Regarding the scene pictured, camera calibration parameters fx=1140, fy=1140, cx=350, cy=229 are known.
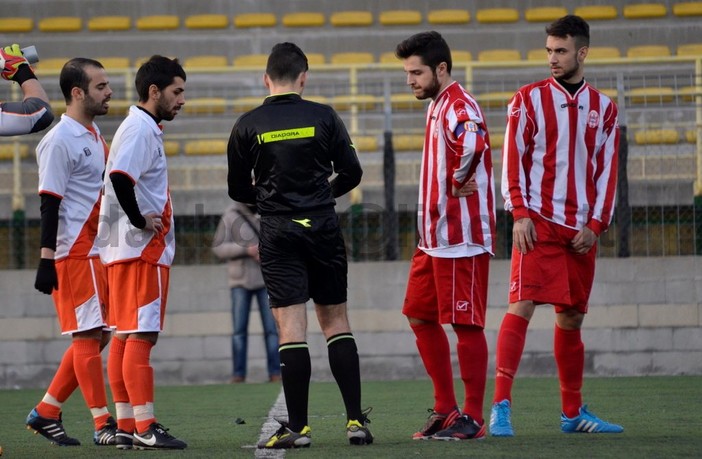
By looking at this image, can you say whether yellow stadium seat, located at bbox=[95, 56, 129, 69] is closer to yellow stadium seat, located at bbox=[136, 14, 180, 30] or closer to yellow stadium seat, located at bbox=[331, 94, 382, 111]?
yellow stadium seat, located at bbox=[136, 14, 180, 30]

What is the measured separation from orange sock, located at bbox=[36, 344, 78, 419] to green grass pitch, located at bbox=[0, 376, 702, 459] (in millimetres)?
184

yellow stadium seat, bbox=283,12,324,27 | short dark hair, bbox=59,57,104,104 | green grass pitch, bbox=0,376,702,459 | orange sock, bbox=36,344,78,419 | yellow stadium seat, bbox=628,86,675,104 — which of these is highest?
yellow stadium seat, bbox=283,12,324,27

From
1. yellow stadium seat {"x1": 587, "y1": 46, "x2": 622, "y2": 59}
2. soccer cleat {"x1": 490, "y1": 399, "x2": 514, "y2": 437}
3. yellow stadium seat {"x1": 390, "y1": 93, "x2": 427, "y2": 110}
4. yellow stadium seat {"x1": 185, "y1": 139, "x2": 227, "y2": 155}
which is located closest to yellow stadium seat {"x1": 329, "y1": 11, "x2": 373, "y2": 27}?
yellow stadium seat {"x1": 587, "y1": 46, "x2": 622, "y2": 59}

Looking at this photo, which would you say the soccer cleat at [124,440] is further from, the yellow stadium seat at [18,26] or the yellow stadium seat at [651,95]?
the yellow stadium seat at [18,26]

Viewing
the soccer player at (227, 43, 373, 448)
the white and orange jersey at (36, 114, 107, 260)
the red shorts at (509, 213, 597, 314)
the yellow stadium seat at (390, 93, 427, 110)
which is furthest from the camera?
the yellow stadium seat at (390, 93, 427, 110)

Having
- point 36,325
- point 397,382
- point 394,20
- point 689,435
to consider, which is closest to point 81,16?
point 394,20

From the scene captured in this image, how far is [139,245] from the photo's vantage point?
547cm

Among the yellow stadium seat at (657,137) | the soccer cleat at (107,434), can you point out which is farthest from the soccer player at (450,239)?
the yellow stadium seat at (657,137)

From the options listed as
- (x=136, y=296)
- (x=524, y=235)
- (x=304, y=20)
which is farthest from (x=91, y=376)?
(x=304, y=20)

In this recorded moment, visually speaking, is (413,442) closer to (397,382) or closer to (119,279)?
(119,279)

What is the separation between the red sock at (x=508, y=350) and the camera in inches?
219

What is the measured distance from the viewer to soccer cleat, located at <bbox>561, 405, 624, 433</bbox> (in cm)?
569

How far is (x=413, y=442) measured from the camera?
5.33m

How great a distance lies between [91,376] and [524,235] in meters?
2.31
